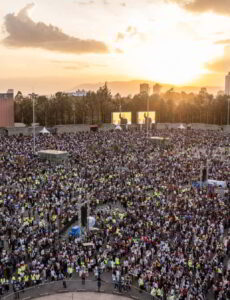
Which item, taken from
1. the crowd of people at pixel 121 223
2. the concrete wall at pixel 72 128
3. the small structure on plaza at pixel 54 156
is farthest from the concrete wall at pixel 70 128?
the small structure on plaza at pixel 54 156

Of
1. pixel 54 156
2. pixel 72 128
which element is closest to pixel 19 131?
pixel 72 128

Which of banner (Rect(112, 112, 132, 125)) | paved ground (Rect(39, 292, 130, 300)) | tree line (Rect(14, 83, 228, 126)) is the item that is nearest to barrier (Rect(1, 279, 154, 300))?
paved ground (Rect(39, 292, 130, 300))

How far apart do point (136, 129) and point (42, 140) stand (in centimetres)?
2859

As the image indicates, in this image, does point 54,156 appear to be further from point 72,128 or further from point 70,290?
point 72,128

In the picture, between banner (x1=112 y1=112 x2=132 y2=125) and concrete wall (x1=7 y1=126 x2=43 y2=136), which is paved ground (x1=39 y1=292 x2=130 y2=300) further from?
banner (x1=112 y1=112 x2=132 y2=125)

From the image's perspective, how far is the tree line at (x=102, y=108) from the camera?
284 ft

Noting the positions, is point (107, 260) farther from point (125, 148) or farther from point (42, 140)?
point (42, 140)

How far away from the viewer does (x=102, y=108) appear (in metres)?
95.4

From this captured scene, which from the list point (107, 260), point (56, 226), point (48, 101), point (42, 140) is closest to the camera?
point (107, 260)

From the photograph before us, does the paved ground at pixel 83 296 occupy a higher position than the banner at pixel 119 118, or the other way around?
the banner at pixel 119 118

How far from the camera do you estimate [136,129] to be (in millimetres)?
77688

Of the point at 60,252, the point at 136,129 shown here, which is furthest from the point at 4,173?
the point at 136,129

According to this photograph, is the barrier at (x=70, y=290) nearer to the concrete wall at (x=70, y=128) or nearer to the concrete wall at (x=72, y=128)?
the concrete wall at (x=72, y=128)

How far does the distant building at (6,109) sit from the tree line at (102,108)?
592 inches
